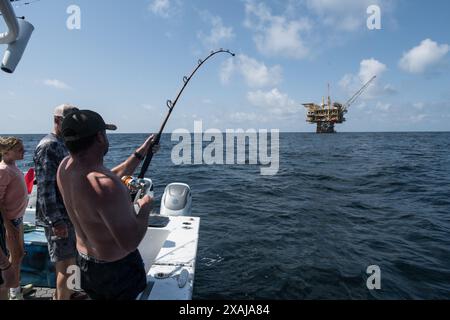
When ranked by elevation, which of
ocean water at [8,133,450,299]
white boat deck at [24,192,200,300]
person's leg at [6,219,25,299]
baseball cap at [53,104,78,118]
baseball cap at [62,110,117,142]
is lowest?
ocean water at [8,133,450,299]

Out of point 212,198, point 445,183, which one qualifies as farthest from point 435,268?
point 445,183

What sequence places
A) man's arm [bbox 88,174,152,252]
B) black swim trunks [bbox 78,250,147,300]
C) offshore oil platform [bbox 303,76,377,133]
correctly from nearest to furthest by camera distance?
man's arm [bbox 88,174,152,252] < black swim trunks [bbox 78,250,147,300] < offshore oil platform [bbox 303,76,377,133]

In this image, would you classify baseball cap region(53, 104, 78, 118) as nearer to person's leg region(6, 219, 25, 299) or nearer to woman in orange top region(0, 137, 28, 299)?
woman in orange top region(0, 137, 28, 299)

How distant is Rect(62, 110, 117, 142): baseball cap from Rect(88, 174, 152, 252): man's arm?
0.93ft

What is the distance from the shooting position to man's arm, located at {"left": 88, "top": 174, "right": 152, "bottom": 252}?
5.66 ft

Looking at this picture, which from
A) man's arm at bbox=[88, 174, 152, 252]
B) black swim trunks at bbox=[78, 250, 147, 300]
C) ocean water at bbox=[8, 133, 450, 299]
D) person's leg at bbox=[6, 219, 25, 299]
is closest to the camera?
man's arm at bbox=[88, 174, 152, 252]

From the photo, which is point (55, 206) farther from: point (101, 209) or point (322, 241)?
point (322, 241)

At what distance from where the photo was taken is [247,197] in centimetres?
1073

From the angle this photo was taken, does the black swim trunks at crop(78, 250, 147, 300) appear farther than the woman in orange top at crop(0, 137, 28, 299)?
No

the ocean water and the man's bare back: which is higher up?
the man's bare back

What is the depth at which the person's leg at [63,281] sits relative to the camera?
281cm

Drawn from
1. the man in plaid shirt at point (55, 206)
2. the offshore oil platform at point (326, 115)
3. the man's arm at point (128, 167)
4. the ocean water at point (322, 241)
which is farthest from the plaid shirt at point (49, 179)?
the offshore oil platform at point (326, 115)

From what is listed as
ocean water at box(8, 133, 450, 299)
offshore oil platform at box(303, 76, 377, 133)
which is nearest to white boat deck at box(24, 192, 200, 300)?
ocean water at box(8, 133, 450, 299)

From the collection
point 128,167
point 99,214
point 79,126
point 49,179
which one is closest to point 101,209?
point 99,214
